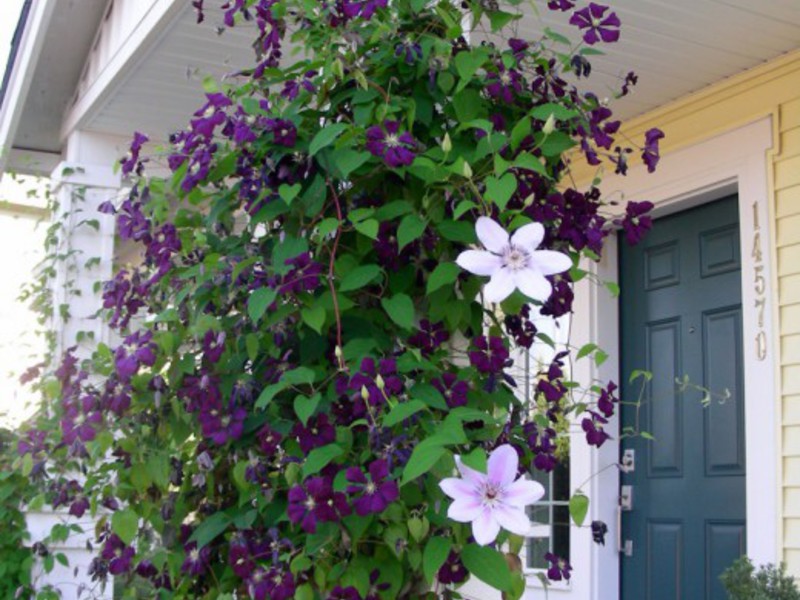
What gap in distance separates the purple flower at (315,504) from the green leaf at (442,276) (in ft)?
1.10

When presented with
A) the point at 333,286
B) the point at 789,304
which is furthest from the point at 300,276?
the point at 789,304

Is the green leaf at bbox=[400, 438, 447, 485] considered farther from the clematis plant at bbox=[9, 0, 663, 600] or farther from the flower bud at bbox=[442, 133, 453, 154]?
the flower bud at bbox=[442, 133, 453, 154]

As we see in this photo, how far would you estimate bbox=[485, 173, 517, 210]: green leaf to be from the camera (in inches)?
60.7

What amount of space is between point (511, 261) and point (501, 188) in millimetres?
135

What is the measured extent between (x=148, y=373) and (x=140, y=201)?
35cm

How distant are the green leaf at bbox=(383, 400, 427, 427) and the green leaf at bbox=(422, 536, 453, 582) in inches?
7.3

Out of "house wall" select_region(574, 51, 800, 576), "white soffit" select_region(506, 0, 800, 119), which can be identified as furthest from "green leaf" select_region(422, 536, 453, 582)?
"house wall" select_region(574, 51, 800, 576)

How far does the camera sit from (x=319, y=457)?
5.17ft

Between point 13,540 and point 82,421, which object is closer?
point 82,421

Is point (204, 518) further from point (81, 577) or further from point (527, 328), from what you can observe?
point (81, 577)

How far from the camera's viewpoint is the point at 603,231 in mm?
1885

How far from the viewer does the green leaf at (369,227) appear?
162cm

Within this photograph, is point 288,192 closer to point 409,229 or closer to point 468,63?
point 409,229

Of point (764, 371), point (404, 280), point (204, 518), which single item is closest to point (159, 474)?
point (204, 518)
